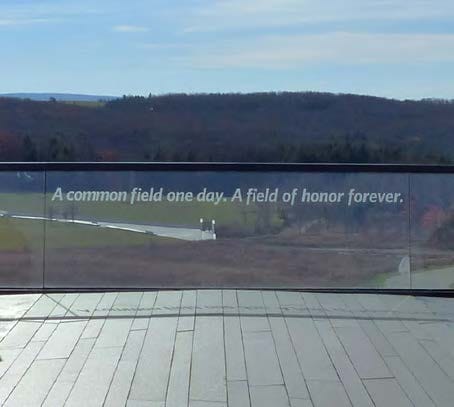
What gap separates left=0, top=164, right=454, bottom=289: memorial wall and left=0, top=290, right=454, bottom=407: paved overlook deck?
391 millimetres

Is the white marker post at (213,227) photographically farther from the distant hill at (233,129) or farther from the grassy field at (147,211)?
the distant hill at (233,129)

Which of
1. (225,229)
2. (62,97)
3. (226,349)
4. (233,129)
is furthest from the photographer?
(233,129)

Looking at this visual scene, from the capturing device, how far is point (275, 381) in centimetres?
593

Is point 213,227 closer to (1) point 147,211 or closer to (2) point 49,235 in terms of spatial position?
(1) point 147,211

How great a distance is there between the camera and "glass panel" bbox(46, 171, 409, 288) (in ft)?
29.2

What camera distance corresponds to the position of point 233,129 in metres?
26.0

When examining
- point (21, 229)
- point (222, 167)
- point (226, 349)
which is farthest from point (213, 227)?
point (226, 349)

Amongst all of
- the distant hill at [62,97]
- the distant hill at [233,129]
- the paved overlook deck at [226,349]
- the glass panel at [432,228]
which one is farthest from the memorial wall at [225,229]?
the distant hill at [62,97]

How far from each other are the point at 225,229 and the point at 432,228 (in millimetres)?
1814

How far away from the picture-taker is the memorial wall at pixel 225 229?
8.87 meters

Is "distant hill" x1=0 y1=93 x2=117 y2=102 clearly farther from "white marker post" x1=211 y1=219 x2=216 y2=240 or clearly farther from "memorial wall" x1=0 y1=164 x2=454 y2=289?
"white marker post" x1=211 y1=219 x2=216 y2=240

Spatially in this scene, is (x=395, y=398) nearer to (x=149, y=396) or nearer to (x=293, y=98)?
A: (x=149, y=396)

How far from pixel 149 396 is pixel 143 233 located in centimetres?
355

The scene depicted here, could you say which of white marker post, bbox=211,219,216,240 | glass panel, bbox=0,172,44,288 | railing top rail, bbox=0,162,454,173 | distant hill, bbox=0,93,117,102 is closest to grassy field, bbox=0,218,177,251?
glass panel, bbox=0,172,44,288
